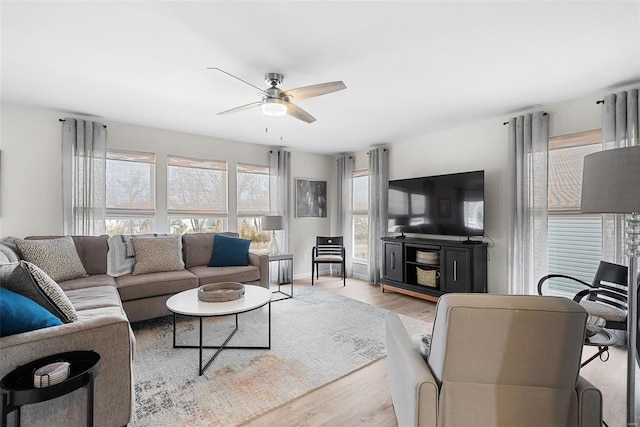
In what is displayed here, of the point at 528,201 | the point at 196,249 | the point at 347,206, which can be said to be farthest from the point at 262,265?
the point at 528,201

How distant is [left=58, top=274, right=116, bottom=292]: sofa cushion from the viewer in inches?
111

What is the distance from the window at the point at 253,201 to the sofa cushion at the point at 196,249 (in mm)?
958

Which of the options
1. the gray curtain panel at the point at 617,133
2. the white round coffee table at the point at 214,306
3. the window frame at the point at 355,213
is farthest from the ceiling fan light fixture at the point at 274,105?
the window frame at the point at 355,213

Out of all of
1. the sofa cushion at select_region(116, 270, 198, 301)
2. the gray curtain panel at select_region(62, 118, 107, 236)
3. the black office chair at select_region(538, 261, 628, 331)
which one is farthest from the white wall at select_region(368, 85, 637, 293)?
the gray curtain panel at select_region(62, 118, 107, 236)

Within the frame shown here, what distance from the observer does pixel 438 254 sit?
4.14m

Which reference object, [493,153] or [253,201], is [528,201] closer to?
[493,153]

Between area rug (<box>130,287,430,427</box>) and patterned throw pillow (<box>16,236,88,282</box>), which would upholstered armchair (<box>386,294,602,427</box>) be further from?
patterned throw pillow (<box>16,236,88,282</box>)

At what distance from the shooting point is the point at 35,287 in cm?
158

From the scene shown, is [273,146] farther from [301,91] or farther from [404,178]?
[301,91]

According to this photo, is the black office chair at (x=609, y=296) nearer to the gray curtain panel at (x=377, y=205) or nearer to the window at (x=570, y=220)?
the window at (x=570, y=220)

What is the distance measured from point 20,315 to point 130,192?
305cm

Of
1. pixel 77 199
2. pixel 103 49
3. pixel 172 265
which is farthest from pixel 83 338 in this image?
pixel 77 199

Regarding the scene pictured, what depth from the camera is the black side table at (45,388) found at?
3.81 ft

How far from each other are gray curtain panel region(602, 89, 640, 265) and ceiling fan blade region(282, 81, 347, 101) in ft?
8.57
